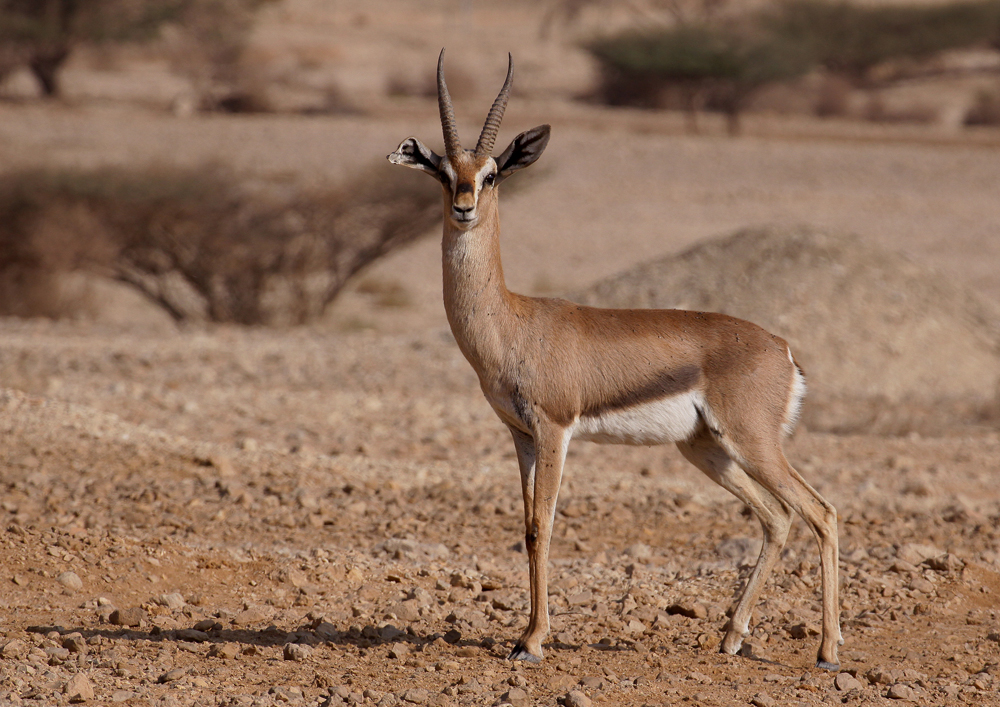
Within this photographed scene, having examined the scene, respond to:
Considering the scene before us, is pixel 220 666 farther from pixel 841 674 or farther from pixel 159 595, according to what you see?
pixel 841 674

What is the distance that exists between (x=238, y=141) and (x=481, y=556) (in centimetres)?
2499

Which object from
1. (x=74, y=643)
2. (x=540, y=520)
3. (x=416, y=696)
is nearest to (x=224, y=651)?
(x=74, y=643)

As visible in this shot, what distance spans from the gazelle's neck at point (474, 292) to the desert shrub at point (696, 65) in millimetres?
33239

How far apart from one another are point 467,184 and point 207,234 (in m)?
11.4

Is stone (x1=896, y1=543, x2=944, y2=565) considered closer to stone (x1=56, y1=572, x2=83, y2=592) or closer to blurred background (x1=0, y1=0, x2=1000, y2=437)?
blurred background (x1=0, y1=0, x2=1000, y2=437)

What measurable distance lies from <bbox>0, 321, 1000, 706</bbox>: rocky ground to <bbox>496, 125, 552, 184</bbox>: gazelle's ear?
2.35 metres

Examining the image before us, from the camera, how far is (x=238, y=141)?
3016 cm

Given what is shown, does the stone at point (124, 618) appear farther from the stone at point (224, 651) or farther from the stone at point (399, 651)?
the stone at point (399, 651)

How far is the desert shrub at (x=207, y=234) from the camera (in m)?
15.5

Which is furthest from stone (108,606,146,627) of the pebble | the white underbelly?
the pebble

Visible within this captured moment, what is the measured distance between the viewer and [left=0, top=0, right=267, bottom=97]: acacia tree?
36938 millimetres

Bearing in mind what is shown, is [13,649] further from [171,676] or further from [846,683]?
[846,683]

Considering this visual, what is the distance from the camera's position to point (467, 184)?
17.2ft

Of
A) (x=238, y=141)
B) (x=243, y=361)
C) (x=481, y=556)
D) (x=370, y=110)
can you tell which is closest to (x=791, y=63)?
(x=370, y=110)
